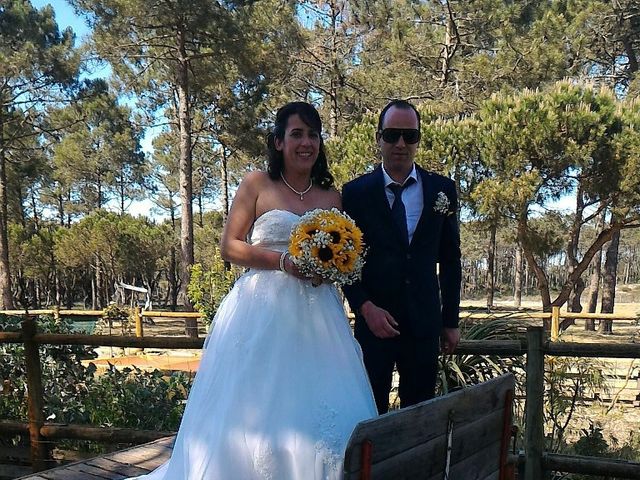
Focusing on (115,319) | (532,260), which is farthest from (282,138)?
(532,260)

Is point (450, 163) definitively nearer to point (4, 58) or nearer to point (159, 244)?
point (4, 58)

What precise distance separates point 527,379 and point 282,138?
5.92ft

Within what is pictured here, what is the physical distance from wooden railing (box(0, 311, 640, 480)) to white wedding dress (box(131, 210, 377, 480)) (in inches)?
41.5

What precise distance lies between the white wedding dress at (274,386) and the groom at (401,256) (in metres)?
0.15

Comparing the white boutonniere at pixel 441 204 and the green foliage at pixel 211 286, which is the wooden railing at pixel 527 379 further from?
the green foliage at pixel 211 286

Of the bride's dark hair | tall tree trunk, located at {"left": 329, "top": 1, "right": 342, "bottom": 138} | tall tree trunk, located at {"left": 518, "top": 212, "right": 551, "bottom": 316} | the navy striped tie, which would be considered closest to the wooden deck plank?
the bride's dark hair

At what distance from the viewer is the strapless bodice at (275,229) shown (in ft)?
7.52

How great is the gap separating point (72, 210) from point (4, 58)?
24516 millimetres

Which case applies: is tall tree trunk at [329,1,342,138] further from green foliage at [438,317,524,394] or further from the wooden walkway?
the wooden walkway

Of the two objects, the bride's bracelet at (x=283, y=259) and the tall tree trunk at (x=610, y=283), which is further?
the tall tree trunk at (x=610, y=283)

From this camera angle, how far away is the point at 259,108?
17.2m

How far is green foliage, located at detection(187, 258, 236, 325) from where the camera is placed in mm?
10883

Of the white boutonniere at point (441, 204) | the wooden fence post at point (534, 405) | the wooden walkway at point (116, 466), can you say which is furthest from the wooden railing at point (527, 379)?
the white boutonniere at point (441, 204)

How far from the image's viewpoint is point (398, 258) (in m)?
2.36
